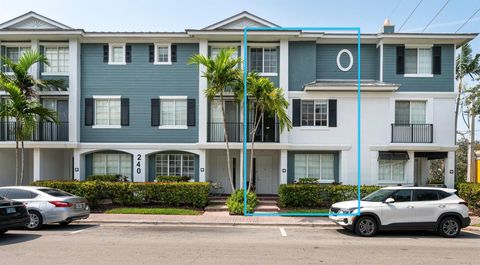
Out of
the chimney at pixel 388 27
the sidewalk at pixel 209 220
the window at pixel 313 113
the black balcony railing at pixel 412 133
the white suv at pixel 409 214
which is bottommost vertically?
the sidewalk at pixel 209 220

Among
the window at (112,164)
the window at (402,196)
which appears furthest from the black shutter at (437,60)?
the window at (112,164)

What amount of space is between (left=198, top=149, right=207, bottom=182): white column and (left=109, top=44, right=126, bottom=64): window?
6486 mm

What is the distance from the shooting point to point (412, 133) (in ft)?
60.7

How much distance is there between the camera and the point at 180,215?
15.4 meters

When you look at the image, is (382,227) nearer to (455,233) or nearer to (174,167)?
(455,233)

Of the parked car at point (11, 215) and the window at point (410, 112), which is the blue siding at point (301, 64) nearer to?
the window at point (410, 112)

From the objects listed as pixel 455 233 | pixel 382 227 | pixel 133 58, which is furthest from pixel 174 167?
pixel 455 233

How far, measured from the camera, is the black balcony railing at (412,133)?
18406mm

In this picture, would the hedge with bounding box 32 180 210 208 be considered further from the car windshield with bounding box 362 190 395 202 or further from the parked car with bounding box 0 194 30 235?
the car windshield with bounding box 362 190 395 202

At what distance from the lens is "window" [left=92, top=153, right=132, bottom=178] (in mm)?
19656

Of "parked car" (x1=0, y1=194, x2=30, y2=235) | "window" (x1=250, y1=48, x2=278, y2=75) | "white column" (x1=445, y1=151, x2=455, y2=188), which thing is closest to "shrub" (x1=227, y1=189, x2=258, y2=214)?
"window" (x1=250, y1=48, x2=278, y2=75)

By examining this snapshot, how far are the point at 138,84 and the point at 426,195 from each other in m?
14.4

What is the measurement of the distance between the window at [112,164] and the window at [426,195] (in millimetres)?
14013

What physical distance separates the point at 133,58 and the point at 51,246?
11922 mm
